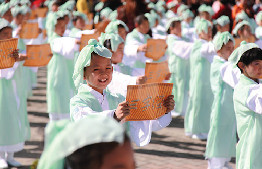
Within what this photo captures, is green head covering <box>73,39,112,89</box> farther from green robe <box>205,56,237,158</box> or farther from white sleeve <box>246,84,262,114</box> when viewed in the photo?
green robe <box>205,56,237,158</box>

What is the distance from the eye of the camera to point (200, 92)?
732 cm

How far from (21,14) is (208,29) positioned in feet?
10.9

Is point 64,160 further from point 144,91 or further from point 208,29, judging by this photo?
point 208,29

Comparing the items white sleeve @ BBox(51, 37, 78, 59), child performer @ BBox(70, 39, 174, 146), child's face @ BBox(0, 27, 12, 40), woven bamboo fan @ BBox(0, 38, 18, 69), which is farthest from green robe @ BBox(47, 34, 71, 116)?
child performer @ BBox(70, 39, 174, 146)

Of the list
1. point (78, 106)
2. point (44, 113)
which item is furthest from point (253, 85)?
point (44, 113)

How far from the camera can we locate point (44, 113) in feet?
28.6

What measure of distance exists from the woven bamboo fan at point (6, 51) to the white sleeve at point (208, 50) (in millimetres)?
2724

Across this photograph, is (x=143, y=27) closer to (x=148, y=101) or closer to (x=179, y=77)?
(x=179, y=77)

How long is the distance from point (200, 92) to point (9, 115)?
9.39 feet

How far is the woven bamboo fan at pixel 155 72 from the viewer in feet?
14.6

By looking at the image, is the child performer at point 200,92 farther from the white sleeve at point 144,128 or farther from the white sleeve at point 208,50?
the white sleeve at point 144,128

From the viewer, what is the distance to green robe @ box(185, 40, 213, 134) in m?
7.19

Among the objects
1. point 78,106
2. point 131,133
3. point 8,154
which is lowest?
point 8,154

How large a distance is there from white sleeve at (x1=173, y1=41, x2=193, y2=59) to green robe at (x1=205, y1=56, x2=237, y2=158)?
2.15 metres
